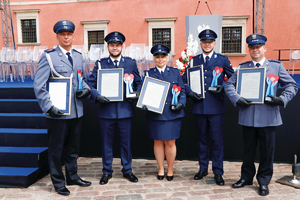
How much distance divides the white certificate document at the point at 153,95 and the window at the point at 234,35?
11.8m

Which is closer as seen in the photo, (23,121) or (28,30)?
(23,121)

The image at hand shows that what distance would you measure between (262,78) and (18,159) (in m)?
3.65

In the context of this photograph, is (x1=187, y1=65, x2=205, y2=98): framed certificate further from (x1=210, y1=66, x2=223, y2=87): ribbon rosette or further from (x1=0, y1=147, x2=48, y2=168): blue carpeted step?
(x1=0, y1=147, x2=48, y2=168): blue carpeted step

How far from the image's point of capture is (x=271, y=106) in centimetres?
319

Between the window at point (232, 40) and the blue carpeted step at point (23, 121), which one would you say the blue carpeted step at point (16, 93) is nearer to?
the blue carpeted step at point (23, 121)

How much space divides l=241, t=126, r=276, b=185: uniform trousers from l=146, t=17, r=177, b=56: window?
1135 centimetres

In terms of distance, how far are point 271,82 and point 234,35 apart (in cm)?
1258

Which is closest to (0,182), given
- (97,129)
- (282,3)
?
(97,129)

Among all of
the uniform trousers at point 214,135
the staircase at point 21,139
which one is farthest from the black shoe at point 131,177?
the staircase at point 21,139

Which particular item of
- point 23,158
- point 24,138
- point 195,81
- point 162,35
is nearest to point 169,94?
point 195,81

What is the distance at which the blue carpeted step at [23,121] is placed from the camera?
4438 mm

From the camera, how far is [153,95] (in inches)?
138

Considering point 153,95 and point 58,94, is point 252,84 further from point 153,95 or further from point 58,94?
point 58,94

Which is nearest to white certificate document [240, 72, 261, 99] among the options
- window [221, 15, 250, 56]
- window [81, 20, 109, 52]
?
window [221, 15, 250, 56]
